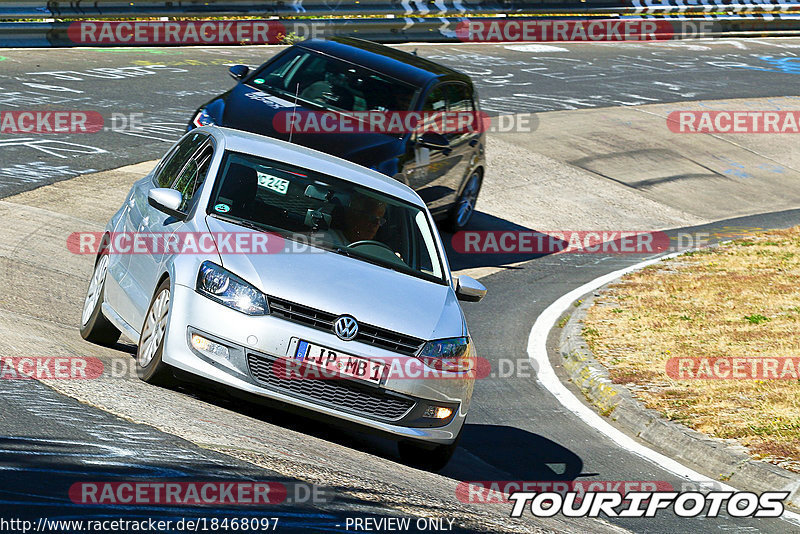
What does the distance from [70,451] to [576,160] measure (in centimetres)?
1505

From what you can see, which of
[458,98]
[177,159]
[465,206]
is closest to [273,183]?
[177,159]

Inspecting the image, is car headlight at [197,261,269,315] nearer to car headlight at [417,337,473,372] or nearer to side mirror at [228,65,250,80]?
car headlight at [417,337,473,372]

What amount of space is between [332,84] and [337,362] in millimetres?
6611

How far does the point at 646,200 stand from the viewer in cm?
1823

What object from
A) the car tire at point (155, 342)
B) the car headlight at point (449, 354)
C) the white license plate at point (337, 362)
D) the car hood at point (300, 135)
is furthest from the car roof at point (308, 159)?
the car hood at point (300, 135)

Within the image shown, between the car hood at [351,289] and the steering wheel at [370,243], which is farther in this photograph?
the steering wheel at [370,243]

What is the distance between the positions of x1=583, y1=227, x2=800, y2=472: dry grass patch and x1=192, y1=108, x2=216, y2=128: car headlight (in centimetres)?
441

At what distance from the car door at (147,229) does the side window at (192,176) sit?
0.02 m

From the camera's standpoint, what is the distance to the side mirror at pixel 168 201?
7.24 m

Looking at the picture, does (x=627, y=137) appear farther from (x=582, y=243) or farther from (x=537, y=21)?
(x=537, y=21)

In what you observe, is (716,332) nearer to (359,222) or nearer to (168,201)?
(359,222)

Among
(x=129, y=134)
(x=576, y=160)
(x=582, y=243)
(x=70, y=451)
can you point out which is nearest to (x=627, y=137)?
(x=576, y=160)

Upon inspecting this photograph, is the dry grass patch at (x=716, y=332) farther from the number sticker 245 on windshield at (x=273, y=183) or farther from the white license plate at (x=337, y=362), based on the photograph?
the number sticker 245 on windshield at (x=273, y=183)

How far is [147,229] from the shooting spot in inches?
297
